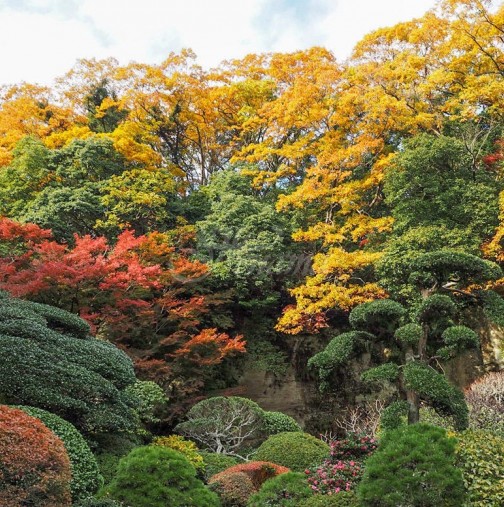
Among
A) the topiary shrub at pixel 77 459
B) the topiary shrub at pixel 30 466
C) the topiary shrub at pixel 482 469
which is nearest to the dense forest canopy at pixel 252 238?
the topiary shrub at pixel 77 459

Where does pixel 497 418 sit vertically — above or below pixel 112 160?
below

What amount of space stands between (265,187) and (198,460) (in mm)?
10684

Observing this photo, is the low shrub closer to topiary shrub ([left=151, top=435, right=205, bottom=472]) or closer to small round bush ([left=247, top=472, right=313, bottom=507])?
small round bush ([left=247, top=472, right=313, bottom=507])

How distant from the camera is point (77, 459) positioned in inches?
231

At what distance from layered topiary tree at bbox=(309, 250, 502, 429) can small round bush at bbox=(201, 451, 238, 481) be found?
3092 millimetres

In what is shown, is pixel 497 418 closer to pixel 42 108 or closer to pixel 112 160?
pixel 112 160

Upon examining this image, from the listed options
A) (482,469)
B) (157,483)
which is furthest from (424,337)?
(157,483)

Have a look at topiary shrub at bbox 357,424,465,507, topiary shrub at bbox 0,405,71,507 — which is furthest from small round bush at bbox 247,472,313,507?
topiary shrub at bbox 0,405,71,507

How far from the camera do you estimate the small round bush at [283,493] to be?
5.48 metres

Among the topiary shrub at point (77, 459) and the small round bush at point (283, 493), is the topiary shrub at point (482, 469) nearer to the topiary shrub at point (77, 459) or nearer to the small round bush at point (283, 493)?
the small round bush at point (283, 493)

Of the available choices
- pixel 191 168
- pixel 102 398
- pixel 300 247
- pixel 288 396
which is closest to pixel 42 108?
pixel 191 168

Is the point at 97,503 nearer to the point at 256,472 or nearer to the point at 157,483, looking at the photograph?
the point at 157,483

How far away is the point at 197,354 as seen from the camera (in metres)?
12.6

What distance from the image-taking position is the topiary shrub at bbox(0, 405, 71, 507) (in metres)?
4.35
